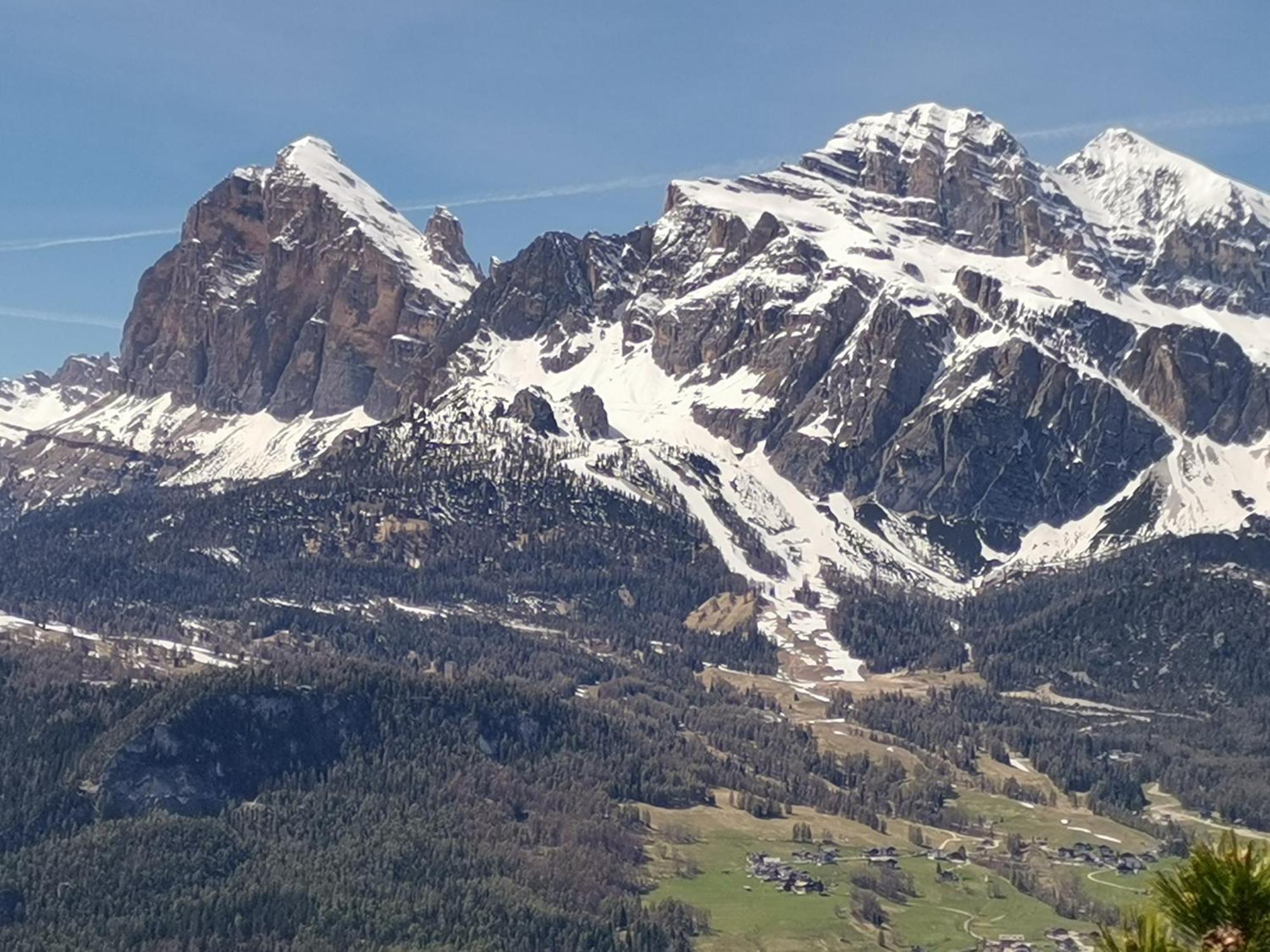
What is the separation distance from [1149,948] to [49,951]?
7358 inches

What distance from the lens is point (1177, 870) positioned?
2986 cm

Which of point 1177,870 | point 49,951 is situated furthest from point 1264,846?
point 49,951

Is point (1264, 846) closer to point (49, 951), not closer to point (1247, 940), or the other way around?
point (1247, 940)

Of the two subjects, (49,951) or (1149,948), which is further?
(49,951)

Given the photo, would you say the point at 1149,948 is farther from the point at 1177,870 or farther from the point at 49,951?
the point at 49,951

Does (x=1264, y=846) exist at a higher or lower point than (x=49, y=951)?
higher

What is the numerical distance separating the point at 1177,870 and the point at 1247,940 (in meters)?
1.40

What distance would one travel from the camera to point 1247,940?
2950 centimetres

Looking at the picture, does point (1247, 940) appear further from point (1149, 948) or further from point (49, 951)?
point (49, 951)

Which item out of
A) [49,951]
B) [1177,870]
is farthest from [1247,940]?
[49,951]

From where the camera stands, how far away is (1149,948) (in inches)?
1176

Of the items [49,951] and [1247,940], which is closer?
[1247,940]

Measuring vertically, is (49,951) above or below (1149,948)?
below

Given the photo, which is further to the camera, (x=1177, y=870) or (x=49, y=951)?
(x=49, y=951)
